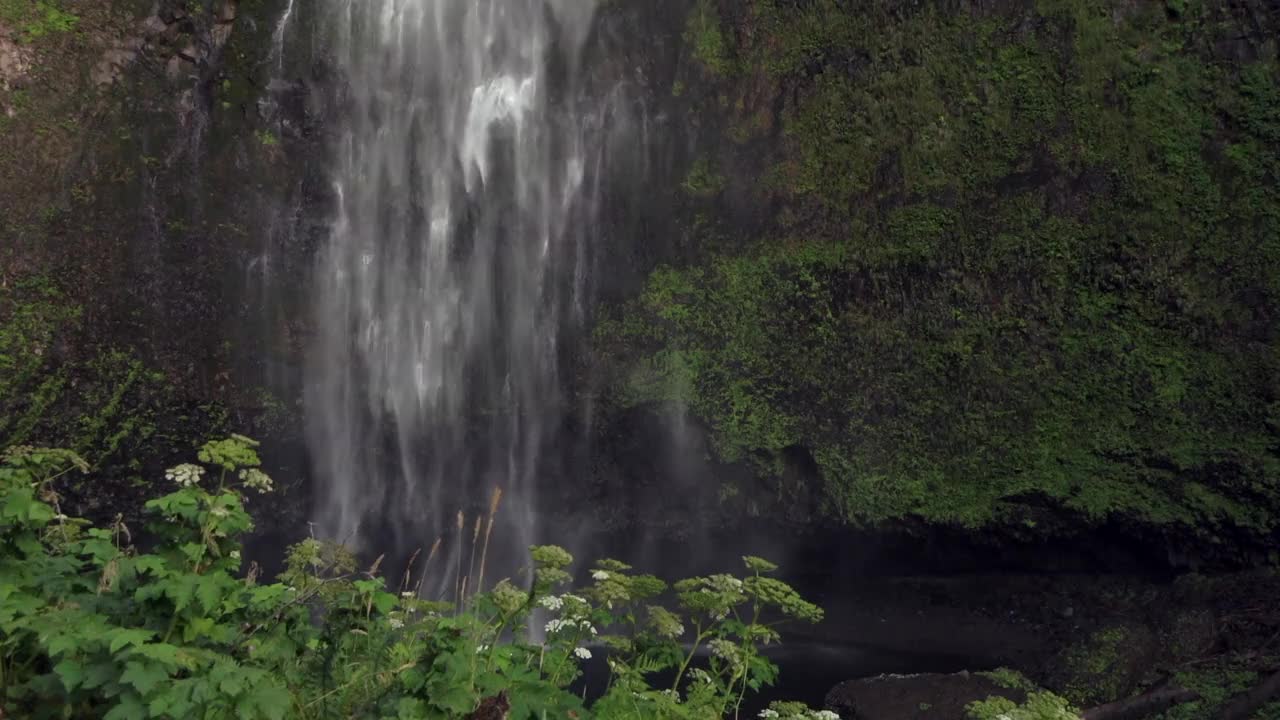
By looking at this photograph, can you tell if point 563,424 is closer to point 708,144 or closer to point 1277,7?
point 708,144

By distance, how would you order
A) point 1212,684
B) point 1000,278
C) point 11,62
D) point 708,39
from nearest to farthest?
point 1212,684 < point 1000,278 < point 11,62 < point 708,39

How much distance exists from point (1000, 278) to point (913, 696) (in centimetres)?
453

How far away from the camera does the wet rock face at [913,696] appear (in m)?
8.74

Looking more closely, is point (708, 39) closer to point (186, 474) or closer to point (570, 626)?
point (570, 626)

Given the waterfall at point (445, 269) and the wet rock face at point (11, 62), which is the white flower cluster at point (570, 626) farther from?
the wet rock face at point (11, 62)

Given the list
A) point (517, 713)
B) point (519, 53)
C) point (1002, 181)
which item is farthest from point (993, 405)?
point (517, 713)

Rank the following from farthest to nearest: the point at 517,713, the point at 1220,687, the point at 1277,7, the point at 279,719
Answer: the point at 1277,7, the point at 1220,687, the point at 517,713, the point at 279,719

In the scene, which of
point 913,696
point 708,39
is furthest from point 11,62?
point 913,696

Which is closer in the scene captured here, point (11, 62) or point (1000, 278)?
point (1000, 278)

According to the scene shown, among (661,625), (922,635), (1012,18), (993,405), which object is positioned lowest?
(922,635)

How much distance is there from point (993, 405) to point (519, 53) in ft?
22.7

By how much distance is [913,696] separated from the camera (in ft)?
29.5

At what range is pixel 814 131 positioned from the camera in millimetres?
11914

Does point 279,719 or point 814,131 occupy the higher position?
point 814,131
